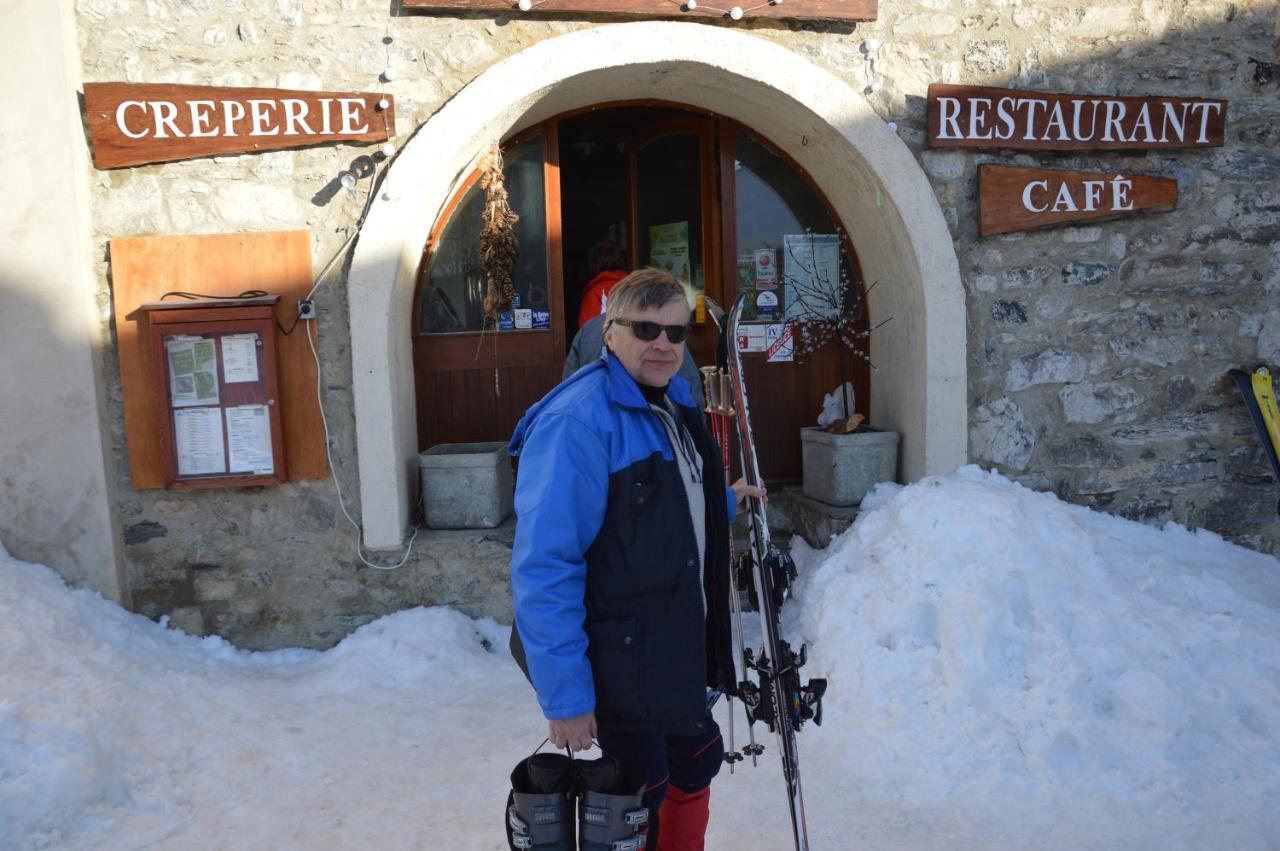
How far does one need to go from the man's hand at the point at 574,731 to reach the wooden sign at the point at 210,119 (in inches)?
127

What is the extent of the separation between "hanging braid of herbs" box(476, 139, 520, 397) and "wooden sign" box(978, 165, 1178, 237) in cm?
235

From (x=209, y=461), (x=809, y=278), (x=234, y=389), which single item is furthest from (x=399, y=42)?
(x=809, y=278)

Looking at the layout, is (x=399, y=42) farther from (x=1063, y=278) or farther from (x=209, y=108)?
(x=1063, y=278)

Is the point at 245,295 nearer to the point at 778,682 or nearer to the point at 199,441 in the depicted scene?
the point at 199,441

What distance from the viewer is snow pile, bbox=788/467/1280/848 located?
2980mm

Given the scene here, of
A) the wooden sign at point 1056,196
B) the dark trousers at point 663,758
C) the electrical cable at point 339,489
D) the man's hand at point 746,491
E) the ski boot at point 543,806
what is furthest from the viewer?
the wooden sign at point 1056,196

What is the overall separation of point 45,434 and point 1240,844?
186 inches

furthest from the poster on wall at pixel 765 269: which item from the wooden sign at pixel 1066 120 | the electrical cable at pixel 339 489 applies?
the electrical cable at pixel 339 489

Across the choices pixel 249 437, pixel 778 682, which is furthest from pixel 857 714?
pixel 249 437

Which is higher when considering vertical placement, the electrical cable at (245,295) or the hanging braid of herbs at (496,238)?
the hanging braid of herbs at (496,238)

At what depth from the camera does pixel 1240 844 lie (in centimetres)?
277

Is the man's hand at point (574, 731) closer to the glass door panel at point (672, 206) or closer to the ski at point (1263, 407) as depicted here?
the glass door panel at point (672, 206)

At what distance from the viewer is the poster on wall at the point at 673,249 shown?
5727 millimetres

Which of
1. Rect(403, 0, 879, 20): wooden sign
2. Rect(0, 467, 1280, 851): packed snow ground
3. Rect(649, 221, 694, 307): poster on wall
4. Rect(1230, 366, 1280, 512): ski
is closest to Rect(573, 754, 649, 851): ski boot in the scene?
Rect(0, 467, 1280, 851): packed snow ground
